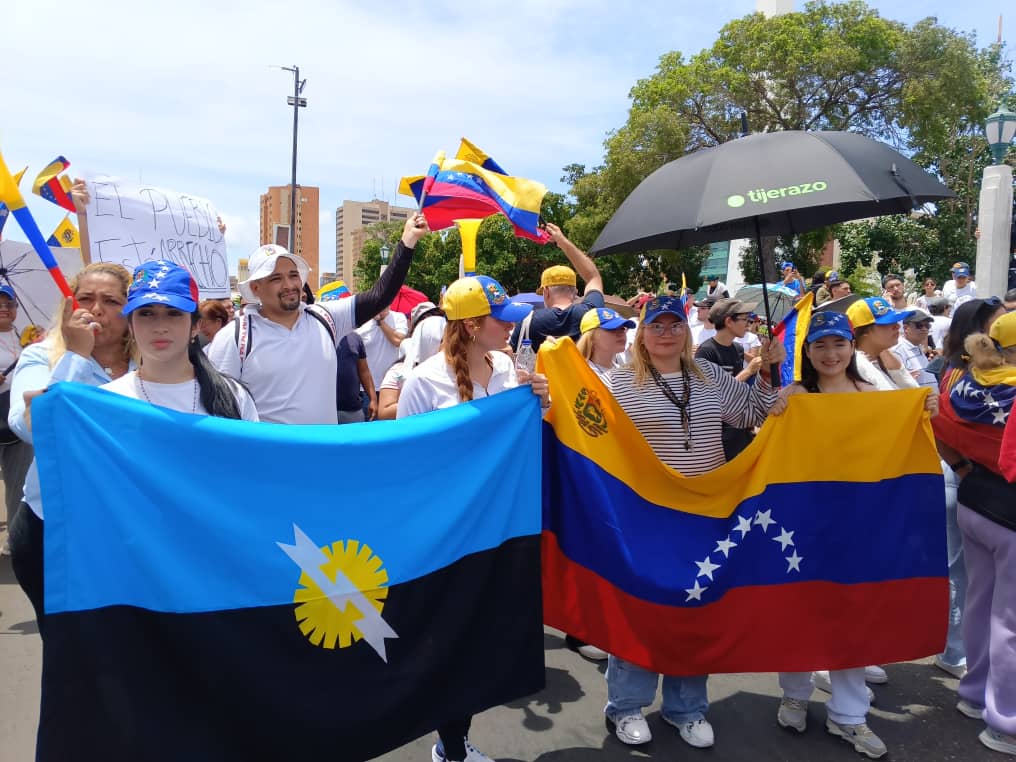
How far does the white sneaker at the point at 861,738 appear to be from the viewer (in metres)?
3.44

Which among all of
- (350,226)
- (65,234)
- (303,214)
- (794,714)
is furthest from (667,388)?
(350,226)

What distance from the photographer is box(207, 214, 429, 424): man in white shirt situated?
11.5 ft

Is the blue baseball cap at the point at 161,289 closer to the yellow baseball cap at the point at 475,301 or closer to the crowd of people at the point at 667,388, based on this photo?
the crowd of people at the point at 667,388

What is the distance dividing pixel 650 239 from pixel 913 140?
27.1 metres

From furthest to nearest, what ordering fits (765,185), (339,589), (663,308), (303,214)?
(303,214) → (663,308) → (765,185) → (339,589)

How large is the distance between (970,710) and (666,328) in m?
2.48

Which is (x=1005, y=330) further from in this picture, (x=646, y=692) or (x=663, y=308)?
(x=646, y=692)

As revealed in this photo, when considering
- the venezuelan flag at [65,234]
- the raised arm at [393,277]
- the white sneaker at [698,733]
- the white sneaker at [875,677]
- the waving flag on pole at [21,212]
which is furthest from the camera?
the venezuelan flag at [65,234]

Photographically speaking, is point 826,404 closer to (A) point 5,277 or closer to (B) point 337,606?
(B) point 337,606

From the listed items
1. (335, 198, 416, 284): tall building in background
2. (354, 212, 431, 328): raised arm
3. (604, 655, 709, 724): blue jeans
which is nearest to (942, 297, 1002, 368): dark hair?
(604, 655, 709, 724): blue jeans

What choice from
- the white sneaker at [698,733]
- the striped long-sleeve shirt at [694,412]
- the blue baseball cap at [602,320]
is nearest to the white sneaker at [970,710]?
the white sneaker at [698,733]

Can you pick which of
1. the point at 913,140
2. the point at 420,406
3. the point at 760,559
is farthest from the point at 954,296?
the point at 913,140

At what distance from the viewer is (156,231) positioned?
175 inches

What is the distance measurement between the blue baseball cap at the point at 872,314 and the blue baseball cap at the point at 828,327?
2.22ft
